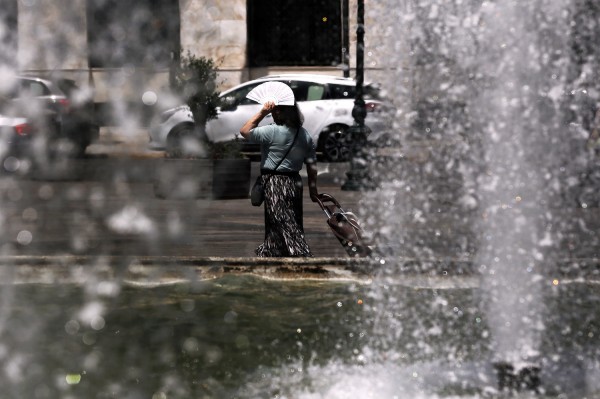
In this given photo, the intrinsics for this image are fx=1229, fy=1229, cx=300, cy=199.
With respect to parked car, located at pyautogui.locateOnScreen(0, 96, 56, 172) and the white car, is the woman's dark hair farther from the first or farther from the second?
the white car

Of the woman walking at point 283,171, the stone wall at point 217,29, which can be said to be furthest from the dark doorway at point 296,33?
the woman walking at point 283,171

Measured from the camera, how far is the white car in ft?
74.5

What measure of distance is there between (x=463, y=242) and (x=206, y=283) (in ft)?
17.4

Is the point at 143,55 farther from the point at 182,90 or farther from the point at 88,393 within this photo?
the point at 88,393

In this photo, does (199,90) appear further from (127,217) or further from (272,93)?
(272,93)

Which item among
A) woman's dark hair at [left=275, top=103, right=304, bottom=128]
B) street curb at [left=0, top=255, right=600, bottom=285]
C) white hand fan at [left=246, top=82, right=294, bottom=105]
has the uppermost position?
white hand fan at [left=246, top=82, right=294, bottom=105]

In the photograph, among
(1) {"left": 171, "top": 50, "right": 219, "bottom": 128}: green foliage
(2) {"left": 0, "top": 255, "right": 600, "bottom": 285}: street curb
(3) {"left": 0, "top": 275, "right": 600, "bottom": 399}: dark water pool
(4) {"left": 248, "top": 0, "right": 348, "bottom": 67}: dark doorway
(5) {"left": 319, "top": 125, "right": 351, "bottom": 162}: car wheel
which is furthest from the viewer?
(4) {"left": 248, "top": 0, "right": 348, "bottom": 67}: dark doorway

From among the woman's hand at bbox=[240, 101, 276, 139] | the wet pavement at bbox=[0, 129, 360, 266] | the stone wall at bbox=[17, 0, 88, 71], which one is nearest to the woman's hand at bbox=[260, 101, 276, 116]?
the woman's hand at bbox=[240, 101, 276, 139]

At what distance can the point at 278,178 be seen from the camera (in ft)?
29.8

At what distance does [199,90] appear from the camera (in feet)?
58.3

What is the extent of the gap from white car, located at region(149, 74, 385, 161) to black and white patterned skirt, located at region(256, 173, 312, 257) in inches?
522

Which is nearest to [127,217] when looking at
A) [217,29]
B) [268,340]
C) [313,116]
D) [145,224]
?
[145,224]

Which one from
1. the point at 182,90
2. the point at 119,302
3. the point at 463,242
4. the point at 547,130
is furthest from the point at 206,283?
the point at 182,90

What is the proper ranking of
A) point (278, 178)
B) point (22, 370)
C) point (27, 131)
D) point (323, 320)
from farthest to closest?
point (27, 131)
point (278, 178)
point (323, 320)
point (22, 370)
